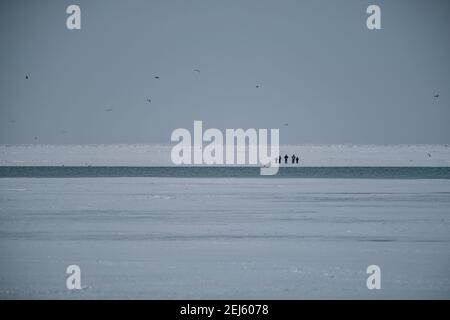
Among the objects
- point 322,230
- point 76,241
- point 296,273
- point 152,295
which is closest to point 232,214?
point 322,230

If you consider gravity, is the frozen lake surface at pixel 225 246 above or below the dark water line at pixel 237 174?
below

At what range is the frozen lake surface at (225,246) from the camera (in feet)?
39.0

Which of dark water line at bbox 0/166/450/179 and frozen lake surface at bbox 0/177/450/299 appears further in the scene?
dark water line at bbox 0/166/450/179

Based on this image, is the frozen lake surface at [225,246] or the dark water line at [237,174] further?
the dark water line at [237,174]

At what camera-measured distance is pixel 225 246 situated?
15.8 meters

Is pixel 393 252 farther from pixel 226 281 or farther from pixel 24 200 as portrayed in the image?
pixel 24 200

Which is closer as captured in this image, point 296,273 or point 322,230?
point 296,273

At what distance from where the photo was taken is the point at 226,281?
12.4 meters

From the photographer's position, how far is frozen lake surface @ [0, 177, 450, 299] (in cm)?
1188

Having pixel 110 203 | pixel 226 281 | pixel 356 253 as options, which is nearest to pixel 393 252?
pixel 356 253

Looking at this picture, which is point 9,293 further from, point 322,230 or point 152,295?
point 322,230
